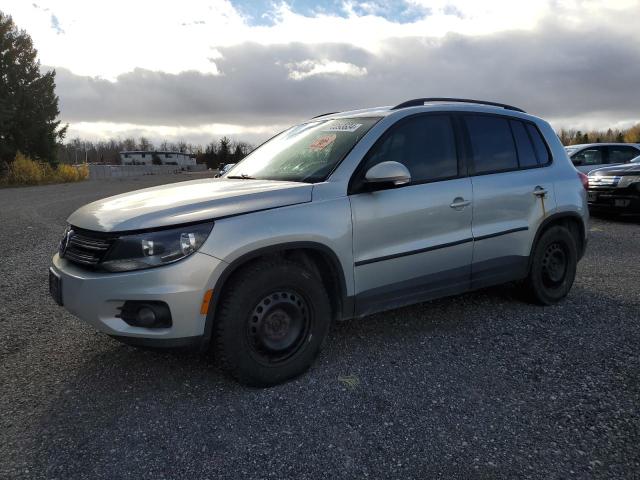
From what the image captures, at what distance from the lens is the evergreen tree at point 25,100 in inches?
1256

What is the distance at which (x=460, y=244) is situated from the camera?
379cm

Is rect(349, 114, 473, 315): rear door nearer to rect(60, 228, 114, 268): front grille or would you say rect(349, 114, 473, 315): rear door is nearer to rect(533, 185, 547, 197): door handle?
rect(533, 185, 547, 197): door handle

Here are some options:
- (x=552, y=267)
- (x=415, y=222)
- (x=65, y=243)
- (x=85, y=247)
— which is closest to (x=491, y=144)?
(x=415, y=222)

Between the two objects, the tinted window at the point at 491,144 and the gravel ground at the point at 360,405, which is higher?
the tinted window at the point at 491,144

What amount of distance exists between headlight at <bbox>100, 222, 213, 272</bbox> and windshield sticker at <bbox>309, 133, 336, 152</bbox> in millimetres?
1305

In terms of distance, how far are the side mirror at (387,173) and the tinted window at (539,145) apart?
6.09 feet

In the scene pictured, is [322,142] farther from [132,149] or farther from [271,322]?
[132,149]

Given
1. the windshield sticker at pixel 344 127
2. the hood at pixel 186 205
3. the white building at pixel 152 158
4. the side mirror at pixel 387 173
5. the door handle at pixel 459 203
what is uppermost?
the white building at pixel 152 158

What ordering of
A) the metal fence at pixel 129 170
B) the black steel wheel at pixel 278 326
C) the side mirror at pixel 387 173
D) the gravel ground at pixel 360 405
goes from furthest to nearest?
the metal fence at pixel 129 170 → the side mirror at pixel 387 173 → the black steel wheel at pixel 278 326 → the gravel ground at pixel 360 405

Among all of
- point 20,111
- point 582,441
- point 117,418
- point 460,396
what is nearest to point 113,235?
Result: point 117,418

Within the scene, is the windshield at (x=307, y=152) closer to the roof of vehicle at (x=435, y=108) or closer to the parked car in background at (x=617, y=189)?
the roof of vehicle at (x=435, y=108)

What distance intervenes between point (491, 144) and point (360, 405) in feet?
7.99

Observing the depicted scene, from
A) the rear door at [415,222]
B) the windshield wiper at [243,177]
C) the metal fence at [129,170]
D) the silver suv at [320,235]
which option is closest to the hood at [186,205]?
the silver suv at [320,235]

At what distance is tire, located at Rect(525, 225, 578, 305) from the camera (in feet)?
14.6
